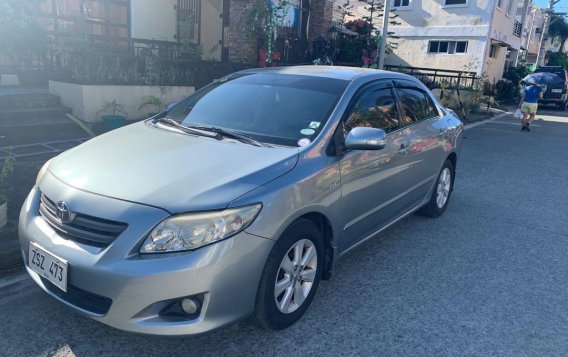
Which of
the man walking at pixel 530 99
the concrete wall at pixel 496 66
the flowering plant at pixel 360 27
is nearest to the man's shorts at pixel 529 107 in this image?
the man walking at pixel 530 99

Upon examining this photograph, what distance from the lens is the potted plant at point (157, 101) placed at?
851 cm

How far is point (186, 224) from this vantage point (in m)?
2.38

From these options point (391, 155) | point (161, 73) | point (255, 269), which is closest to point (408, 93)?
point (391, 155)

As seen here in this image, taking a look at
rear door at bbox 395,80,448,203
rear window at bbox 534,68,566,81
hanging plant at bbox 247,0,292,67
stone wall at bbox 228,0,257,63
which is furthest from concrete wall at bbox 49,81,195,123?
rear window at bbox 534,68,566,81

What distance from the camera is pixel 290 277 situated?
288 centimetres

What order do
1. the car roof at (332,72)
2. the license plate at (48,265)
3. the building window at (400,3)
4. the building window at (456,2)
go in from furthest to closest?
the building window at (400,3), the building window at (456,2), the car roof at (332,72), the license plate at (48,265)

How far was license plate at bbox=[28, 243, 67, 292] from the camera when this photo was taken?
2.46 m

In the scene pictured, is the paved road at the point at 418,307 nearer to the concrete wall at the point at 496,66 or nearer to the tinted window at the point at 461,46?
the tinted window at the point at 461,46

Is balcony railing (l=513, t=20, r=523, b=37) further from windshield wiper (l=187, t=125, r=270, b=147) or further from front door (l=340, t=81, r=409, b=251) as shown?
windshield wiper (l=187, t=125, r=270, b=147)

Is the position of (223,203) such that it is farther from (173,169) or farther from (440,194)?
(440,194)

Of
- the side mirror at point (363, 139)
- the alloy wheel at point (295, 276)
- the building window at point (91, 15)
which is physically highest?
the building window at point (91, 15)

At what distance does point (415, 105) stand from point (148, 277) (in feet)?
11.1

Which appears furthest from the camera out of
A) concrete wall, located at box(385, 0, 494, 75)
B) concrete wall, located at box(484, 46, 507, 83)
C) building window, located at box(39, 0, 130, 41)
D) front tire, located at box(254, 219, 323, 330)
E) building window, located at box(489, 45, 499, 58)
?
building window, located at box(489, 45, 499, 58)

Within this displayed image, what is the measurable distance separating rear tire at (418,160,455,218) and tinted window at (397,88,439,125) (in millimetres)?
729
